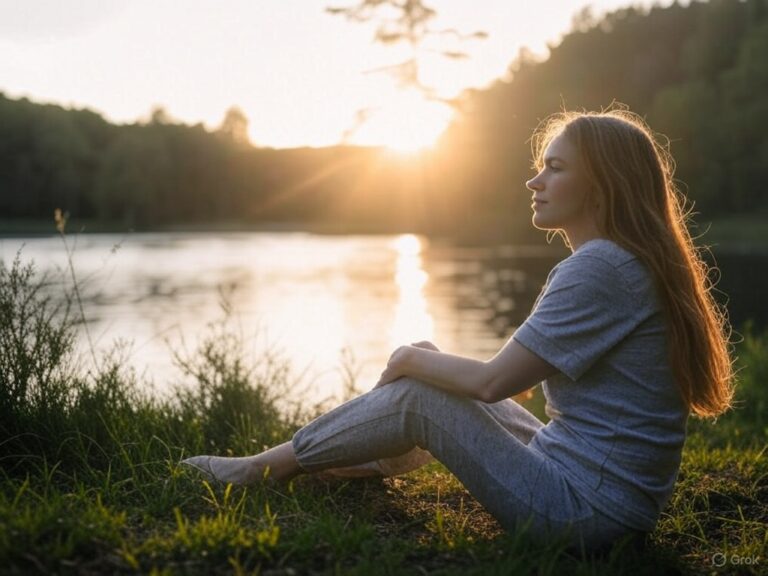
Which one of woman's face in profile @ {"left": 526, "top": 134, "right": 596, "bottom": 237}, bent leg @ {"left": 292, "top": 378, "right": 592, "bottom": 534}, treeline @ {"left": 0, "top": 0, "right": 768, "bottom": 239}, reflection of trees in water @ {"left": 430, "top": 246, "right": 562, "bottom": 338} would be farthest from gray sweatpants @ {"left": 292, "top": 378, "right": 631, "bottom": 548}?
treeline @ {"left": 0, "top": 0, "right": 768, "bottom": 239}

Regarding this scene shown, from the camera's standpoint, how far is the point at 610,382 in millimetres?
2488

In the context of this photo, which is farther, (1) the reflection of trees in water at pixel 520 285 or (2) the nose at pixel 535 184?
(1) the reflection of trees in water at pixel 520 285

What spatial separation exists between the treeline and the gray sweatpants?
34985 mm

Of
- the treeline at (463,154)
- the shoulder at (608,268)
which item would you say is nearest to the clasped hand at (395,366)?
the shoulder at (608,268)

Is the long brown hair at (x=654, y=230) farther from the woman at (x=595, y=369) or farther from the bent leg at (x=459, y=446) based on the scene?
the bent leg at (x=459, y=446)

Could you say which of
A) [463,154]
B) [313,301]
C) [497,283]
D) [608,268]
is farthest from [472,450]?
[463,154]

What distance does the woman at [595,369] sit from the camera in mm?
2418

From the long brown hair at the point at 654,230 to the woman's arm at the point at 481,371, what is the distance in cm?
A: 38

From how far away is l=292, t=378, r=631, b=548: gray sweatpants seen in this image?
251 cm

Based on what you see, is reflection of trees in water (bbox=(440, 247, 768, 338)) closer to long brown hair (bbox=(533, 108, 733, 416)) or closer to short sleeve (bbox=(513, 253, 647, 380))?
long brown hair (bbox=(533, 108, 733, 416))

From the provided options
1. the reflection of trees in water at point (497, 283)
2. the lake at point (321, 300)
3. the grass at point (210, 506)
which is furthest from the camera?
the reflection of trees in water at point (497, 283)

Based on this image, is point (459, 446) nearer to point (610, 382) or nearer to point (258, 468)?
point (610, 382)

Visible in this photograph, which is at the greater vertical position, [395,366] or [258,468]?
[395,366]

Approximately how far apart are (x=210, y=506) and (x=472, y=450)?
2.83ft
